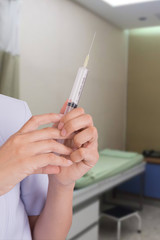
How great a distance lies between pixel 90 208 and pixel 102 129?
1733mm

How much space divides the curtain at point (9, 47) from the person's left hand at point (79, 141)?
1764 millimetres

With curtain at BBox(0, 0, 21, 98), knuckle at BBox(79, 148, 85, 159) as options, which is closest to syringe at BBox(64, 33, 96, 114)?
knuckle at BBox(79, 148, 85, 159)

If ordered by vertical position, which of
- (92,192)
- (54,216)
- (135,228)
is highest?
(54,216)

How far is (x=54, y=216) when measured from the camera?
31.3 inches

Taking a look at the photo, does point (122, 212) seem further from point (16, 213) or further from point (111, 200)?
point (16, 213)

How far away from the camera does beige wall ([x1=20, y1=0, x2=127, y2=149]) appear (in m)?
2.89

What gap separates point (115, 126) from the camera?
461cm

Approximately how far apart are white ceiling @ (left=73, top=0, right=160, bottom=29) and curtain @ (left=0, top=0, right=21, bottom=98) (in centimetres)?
126

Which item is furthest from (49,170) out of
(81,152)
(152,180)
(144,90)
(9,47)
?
(144,90)

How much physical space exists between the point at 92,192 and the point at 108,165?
0.61 m

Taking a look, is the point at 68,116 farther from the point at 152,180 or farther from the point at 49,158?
the point at 152,180

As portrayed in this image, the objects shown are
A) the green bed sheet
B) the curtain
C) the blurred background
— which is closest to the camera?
the curtain

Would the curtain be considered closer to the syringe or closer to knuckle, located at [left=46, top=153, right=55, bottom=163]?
the syringe

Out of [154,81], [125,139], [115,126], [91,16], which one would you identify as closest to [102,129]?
[115,126]
